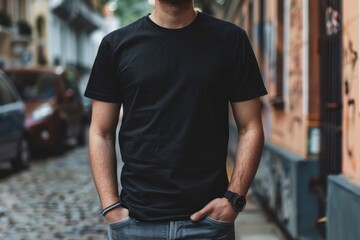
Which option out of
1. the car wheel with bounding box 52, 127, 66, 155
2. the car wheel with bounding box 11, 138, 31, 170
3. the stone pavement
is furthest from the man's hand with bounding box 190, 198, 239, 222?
the car wheel with bounding box 52, 127, 66, 155

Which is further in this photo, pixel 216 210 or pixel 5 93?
pixel 5 93

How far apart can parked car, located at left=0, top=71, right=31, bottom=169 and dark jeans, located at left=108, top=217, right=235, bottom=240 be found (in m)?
8.47

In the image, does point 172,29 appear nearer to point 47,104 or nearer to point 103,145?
point 103,145

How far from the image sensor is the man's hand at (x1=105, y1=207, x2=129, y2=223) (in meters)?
2.69

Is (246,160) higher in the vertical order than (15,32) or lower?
lower

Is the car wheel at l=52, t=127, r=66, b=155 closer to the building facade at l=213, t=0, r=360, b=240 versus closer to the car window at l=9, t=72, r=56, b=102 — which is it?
the car window at l=9, t=72, r=56, b=102

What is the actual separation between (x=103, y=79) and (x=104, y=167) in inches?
12.4

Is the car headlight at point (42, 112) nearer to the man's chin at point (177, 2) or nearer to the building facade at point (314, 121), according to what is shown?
the building facade at point (314, 121)

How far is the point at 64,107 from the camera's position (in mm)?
15539

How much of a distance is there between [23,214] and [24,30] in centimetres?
2213

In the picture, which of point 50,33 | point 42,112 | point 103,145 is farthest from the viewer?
point 50,33

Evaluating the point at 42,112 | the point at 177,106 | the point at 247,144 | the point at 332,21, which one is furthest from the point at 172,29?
the point at 42,112

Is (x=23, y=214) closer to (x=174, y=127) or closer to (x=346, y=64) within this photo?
(x=346, y=64)

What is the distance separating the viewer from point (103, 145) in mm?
2838
